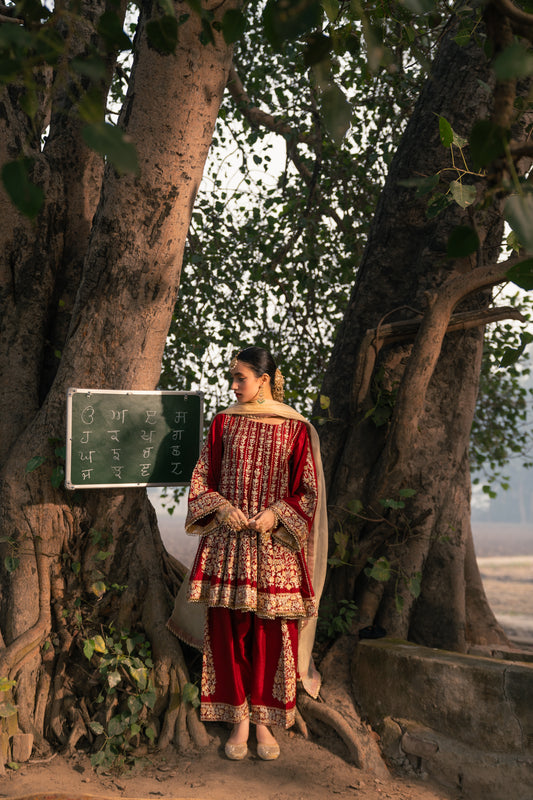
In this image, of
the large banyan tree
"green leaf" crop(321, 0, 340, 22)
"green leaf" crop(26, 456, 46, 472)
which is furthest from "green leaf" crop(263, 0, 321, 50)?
"green leaf" crop(26, 456, 46, 472)

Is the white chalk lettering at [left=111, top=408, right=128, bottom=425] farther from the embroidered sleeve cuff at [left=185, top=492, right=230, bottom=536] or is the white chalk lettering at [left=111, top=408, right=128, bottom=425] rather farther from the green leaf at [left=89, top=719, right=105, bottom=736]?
the green leaf at [left=89, top=719, right=105, bottom=736]

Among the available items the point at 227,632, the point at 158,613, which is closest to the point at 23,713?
the point at 158,613

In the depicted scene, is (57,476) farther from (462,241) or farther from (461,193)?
(462,241)

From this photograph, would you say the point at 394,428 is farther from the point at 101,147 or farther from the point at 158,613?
the point at 101,147

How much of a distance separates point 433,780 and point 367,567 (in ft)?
3.74

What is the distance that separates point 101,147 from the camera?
42.4 inches

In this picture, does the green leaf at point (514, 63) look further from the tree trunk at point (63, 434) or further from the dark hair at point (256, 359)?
the tree trunk at point (63, 434)

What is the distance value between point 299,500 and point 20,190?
8.32 ft

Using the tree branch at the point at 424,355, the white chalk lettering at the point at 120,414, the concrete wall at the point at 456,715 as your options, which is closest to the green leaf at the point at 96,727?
the concrete wall at the point at 456,715

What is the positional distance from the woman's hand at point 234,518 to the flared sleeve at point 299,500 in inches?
6.2

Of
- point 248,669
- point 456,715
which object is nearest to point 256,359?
point 248,669

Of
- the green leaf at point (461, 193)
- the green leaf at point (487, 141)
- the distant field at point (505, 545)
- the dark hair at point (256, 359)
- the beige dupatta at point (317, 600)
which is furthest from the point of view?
the distant field at point (505, 545)

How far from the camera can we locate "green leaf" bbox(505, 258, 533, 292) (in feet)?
4.36

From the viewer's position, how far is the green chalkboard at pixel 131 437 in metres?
3.45
